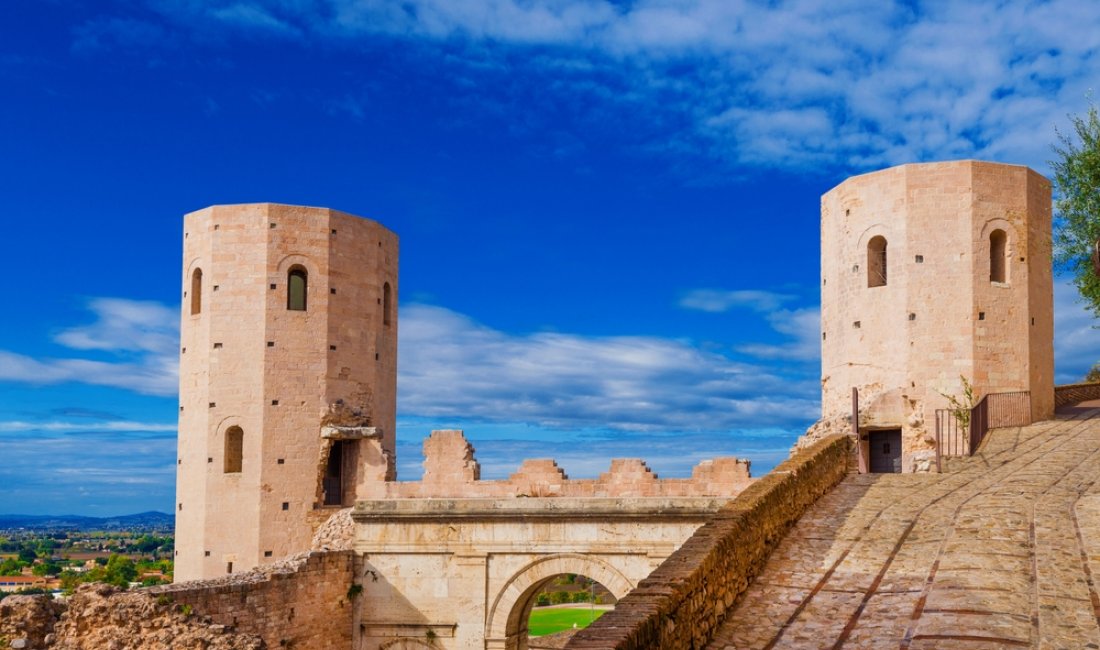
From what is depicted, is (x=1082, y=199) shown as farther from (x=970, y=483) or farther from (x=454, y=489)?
(x=454, y=489)

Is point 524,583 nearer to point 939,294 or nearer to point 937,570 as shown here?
point 939,294

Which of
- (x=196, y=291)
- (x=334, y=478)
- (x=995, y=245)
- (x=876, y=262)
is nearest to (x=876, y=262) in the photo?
(x=876, y=262)

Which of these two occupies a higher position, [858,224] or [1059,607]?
[858,224]

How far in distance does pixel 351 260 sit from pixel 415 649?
7978mm

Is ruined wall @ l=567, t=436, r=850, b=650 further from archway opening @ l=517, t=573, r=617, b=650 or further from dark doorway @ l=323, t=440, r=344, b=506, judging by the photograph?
archway opening @ l=517, t=573, r=617, b=650

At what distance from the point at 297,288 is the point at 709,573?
15757 mm

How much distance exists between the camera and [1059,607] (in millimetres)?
8852

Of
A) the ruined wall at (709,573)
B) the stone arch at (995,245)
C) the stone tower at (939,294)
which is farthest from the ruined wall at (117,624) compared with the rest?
the stone arch at (995,245)

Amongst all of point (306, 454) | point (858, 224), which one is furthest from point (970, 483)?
point (306, 454)

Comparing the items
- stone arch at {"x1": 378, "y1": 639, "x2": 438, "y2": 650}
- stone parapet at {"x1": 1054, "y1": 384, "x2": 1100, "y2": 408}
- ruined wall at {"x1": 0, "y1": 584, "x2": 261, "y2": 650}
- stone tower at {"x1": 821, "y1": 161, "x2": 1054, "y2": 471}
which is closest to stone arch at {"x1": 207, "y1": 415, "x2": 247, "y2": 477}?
stone arch at {"x1": 378, "y1": 639, "x2": 438, "y2": 650}

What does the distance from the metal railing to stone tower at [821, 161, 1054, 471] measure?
0.65ft

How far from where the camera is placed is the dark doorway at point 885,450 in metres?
22.2

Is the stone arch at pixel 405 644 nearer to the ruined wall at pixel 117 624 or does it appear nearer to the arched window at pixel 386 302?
the ruined wall at pixel 117 624

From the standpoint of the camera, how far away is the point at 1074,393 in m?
26.1
